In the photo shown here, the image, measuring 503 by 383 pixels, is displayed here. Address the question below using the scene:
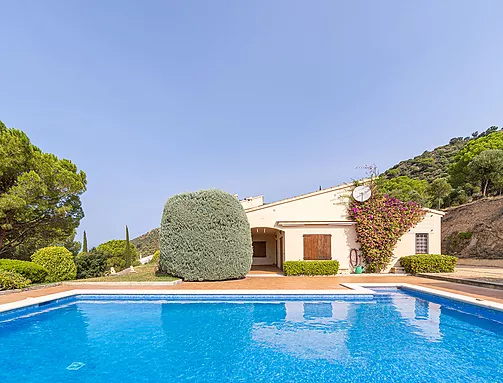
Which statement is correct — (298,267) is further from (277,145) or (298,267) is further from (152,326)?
(277,145)

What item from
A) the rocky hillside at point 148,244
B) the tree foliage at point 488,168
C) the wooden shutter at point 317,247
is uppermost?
the tree foliage at point 488,168

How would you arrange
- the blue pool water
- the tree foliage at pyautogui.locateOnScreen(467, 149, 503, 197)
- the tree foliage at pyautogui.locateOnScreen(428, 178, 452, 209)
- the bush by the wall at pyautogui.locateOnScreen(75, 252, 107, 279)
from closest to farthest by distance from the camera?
1. the blue pool water
2. the bush by the wall at pyautogui.locateOnScreen(75, 252, 107, 279)
3. the tree foliage at pyautogui.locateOnScreen(467, 149, 503, 197)
4. the tree foliage at pyautogui.locateOnScreen(428, 178, 452, 209)

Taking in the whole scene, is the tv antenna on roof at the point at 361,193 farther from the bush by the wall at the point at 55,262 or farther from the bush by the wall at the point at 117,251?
the bush by the wall at the point at 117,251

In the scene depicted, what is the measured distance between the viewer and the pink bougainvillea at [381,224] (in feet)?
54.3

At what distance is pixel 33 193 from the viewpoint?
16188 mm

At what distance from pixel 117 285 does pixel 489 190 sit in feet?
133

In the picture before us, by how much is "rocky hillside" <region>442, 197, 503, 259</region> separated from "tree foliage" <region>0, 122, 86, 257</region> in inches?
1213

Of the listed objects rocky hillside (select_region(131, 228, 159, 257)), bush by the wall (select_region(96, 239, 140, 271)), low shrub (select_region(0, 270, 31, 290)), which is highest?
low shrub (select_region(0, 270, 31, 290))

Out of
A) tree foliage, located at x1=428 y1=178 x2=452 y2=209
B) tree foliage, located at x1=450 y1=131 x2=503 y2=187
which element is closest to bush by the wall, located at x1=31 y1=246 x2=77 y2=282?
tree foliage, located at x1=428 y1=178 x2=452 y2=209

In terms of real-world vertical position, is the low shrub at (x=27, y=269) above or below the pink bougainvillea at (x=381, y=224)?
below

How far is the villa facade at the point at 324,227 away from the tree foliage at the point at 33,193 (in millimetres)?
12006

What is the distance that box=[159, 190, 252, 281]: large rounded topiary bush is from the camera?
14.2m

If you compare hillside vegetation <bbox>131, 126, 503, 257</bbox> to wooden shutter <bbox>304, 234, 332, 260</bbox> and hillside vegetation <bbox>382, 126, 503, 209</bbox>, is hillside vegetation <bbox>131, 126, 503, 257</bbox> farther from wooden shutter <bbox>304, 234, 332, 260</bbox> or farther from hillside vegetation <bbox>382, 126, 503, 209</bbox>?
wooden shutter <bbox>304, 234, 332, 260</bbox>

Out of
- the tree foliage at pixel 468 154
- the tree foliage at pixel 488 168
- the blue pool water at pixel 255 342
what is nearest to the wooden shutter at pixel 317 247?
the blue pool water at pixel 255 342
